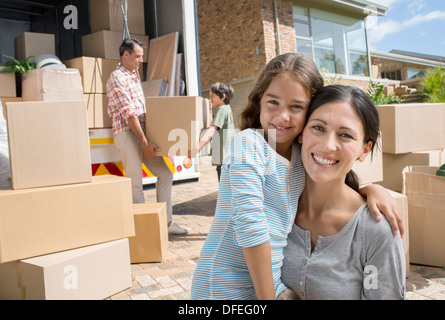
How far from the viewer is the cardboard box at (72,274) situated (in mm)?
2186

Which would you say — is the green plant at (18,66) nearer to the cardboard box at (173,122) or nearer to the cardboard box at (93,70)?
the cardboard box at (93,70)

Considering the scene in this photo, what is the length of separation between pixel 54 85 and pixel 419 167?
379cm

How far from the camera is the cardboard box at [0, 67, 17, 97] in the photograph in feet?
15.3

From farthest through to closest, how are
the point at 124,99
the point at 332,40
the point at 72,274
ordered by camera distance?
the point at 332,40 < the point at 124,99 < the point at 72,274

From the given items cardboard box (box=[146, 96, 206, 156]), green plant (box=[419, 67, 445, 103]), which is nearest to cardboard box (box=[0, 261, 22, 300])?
cardboard box (box=[146, 96, 206, 156])

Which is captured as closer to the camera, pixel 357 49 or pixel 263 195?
pixel 263 195

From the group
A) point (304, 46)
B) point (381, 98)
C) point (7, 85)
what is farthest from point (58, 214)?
point (304, 46)

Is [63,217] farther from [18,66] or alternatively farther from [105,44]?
[105,44]

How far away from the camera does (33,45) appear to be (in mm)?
5324

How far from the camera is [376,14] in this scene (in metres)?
13.6

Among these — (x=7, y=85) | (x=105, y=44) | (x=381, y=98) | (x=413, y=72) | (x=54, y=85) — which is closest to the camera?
(x=54, y=85)

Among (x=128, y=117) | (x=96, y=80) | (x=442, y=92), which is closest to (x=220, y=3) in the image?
(x=442, y=92)
